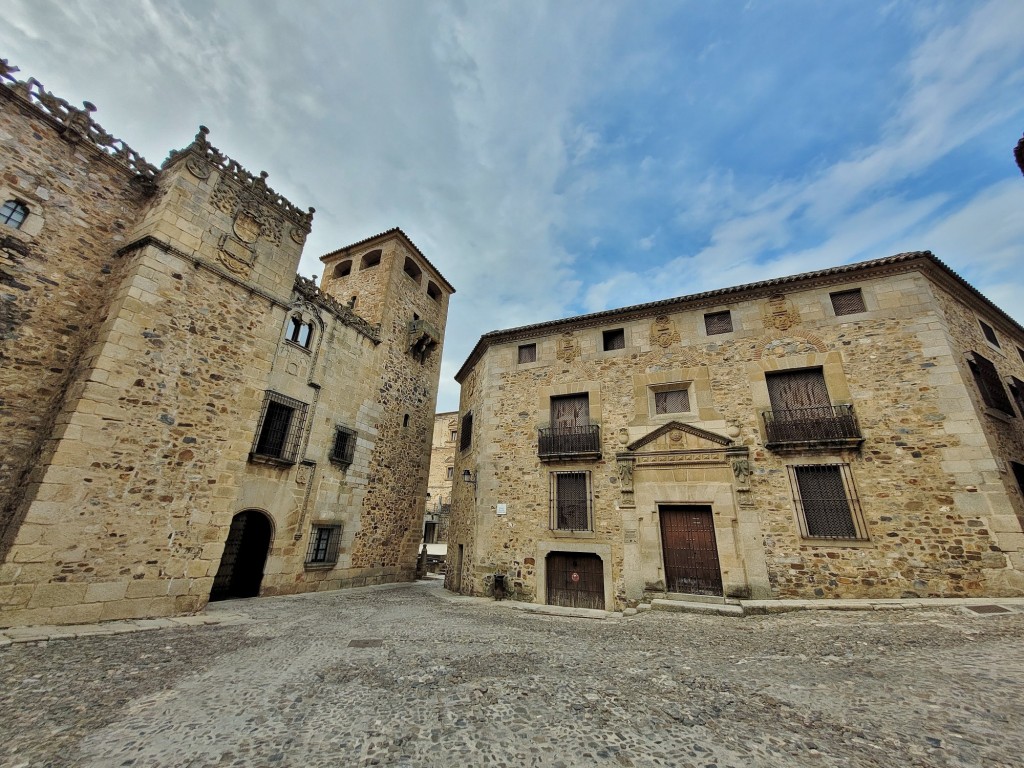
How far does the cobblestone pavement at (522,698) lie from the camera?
2822 mm

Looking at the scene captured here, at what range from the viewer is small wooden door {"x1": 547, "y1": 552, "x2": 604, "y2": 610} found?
9961mm

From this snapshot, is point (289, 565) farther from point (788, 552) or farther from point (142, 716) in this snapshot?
point (788, 552)

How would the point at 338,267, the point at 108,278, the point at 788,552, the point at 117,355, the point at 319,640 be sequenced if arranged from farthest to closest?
the point at 338,267 < the point at 788,552 < the point at 108,278 < the point at 117,355 < the point at 319,640

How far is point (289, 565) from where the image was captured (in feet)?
33.8

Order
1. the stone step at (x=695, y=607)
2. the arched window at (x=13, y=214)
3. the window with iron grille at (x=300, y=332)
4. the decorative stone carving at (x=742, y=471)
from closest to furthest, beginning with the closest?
the arched window at (x=13, y=214) → the stone step at (x=695, y=607) → the decorative stone carving at (x=742, y=471) → the window with iron grille at (x=300, y=332)

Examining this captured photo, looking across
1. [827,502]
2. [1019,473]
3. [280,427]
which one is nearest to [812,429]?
[827,502]

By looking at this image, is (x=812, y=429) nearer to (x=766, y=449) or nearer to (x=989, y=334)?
(x=766, y=449)

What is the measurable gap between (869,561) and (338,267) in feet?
65.0

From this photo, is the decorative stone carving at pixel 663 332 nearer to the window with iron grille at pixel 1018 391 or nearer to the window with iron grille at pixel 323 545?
the window with iron grille at pixel 1018 391

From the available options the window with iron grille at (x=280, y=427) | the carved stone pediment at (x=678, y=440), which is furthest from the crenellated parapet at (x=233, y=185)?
the carved stone pediment at (x=678, y=440)

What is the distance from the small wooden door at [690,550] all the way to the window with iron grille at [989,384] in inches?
281

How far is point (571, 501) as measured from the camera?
10.8m

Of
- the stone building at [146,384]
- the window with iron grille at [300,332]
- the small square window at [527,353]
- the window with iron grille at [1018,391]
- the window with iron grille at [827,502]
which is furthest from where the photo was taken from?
the small square window at [527,353]

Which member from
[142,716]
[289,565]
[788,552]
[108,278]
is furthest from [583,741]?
[108,278]
